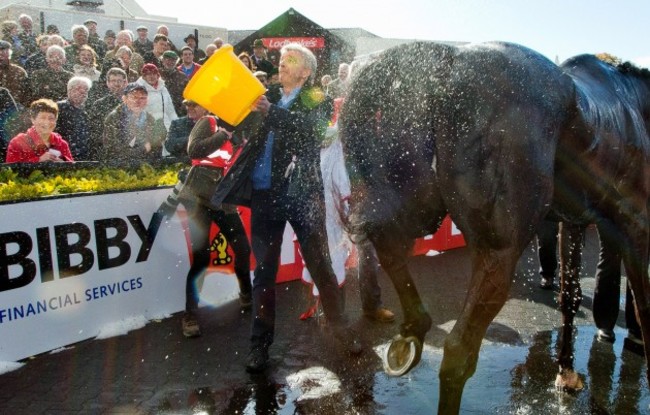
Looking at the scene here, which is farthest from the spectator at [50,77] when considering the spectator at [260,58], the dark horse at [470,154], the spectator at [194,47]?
the dark horse at [470,154]

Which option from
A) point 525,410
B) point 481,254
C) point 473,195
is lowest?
point 525,410

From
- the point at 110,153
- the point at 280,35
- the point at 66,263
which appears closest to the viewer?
the point at 66,263

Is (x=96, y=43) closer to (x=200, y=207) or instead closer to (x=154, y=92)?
(x=154, y=92)

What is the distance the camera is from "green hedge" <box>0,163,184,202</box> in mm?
4914

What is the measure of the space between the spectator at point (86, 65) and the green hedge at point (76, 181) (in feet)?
13.5

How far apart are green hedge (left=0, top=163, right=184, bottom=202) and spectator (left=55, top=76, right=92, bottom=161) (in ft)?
4.69

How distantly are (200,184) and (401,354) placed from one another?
8.91ft

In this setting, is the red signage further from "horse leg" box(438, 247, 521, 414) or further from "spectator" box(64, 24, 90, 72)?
"horse leg" box(438, 247, 521, 414)

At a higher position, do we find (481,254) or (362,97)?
(362,97)

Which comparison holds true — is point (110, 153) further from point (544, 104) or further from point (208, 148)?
point (544, 104)

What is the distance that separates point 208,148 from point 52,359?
204 centimetres

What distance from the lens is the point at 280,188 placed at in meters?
4.38

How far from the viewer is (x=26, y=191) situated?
193 inches

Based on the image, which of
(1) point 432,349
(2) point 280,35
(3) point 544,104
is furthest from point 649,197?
(2) point 280,35
